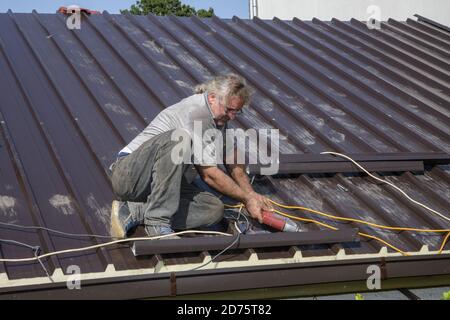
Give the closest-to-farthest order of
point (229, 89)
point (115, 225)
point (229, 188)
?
point (115, 225) → point (229, 188) → point (229, 89)

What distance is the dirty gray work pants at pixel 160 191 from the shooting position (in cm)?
461

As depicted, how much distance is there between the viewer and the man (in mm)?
4609

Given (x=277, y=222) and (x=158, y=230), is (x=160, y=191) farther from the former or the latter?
(x=277, y=222)

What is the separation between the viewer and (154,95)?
700 cm

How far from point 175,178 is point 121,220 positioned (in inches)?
19.3

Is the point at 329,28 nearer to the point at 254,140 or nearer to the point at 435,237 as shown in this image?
the point at 254,140

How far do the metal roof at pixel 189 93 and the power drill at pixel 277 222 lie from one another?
0.22m

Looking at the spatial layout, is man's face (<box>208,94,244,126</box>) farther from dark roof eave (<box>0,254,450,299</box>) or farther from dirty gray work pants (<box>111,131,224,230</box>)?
dark roof eave (<box>0,254,450,299</box>)

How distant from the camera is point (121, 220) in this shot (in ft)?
15.0

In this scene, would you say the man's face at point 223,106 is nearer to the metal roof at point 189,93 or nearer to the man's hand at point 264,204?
the man's hand at point 264,204

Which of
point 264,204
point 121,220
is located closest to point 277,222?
point 264,204

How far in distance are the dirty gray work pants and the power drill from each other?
0.35 meters

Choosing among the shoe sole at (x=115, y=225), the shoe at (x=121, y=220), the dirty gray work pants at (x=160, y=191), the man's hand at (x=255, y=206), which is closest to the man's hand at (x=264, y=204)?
the man's hand at (x=255, y=206)
